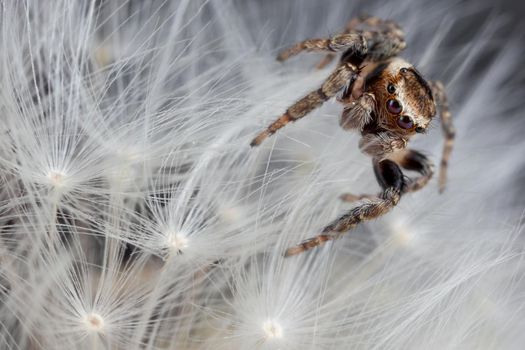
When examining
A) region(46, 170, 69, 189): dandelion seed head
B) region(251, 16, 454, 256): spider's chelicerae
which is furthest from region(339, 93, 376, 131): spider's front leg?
region(46, 170, 69, 189): dandelion seed head

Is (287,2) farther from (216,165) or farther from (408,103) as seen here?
(216,165)

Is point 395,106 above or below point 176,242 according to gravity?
above

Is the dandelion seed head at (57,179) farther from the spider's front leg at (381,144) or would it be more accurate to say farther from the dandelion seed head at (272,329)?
the spider's front leg at (381,144)

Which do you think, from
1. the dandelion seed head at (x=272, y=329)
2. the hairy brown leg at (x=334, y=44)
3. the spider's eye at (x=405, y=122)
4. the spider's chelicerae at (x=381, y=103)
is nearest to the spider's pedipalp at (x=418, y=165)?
the spider's chelicerae at (x=381, y=103)

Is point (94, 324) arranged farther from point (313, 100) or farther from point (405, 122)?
point (405, 122)

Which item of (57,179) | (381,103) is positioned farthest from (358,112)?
(57,179)

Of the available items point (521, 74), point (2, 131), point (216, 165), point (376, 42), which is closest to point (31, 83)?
point (2, 131)

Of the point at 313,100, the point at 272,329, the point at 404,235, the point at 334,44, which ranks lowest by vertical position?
the point at 272,329
